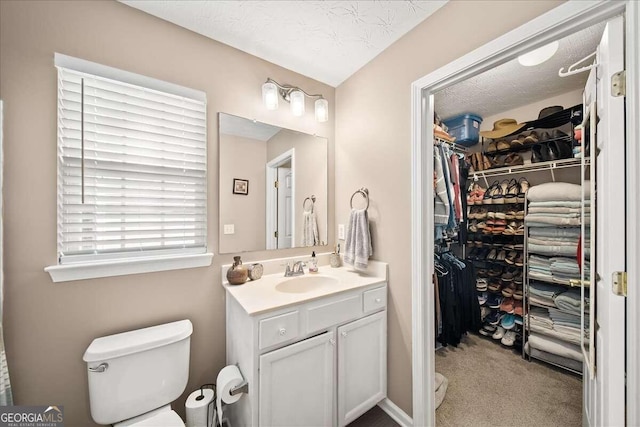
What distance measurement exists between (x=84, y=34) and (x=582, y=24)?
2190 millimetres

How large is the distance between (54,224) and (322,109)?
5.64ft

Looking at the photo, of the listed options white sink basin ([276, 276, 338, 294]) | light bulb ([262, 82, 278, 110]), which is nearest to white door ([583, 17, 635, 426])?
white sink basin ([276, 276, 338, 294])

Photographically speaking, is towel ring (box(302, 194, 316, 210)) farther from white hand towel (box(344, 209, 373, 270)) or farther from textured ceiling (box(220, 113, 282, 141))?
textured ceiling (box(220, 113, 282, 141))

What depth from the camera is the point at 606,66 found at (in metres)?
0.90

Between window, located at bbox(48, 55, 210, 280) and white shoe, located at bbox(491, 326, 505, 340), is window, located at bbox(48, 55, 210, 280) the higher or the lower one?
the higher one

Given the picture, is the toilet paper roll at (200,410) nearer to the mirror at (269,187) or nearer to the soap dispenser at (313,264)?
the mirror at (269,187)

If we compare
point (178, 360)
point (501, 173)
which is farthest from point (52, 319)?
point (501, 173)

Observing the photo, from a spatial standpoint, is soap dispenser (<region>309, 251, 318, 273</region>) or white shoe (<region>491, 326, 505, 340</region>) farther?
white shoe (<region>491, 326, 505, 340</region>)

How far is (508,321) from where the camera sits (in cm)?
247

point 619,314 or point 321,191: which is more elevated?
point 321,191

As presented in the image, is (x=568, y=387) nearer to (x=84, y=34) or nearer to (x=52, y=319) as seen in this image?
(x=52, y=319)

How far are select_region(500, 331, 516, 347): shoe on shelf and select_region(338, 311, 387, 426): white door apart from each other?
5.35 feet

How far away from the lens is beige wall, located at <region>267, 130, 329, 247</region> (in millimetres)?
1838

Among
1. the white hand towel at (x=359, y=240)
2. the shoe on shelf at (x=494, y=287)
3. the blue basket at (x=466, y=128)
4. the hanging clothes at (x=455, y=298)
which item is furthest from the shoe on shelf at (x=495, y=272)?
the white hand towel at (x=359, y=240)
